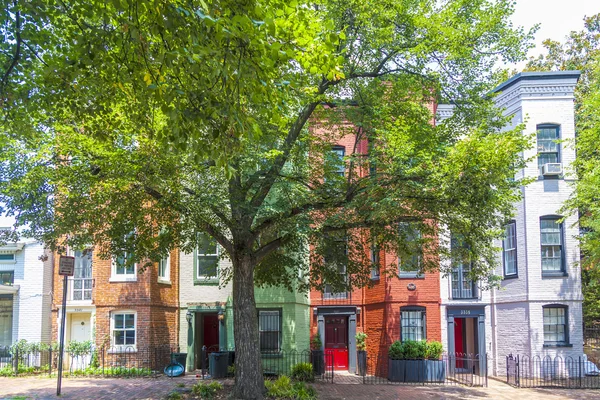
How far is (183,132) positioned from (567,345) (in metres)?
19.1

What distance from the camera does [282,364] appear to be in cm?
2205

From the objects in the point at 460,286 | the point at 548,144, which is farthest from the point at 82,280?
the point at 548,144

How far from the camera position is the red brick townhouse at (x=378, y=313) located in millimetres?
22750

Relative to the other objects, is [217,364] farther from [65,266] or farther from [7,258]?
[7,258]

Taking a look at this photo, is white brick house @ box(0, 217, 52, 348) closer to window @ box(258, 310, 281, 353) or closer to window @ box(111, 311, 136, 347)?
window @ box(111, 311, 136, 347)

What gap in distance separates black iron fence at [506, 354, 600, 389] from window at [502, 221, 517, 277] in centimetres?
331

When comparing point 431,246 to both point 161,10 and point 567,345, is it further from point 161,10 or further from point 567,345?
point 161,10

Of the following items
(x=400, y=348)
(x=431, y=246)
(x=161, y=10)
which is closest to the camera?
(x=161, y=10)

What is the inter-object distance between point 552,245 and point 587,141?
4315 millimetres

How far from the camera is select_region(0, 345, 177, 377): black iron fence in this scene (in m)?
21.2

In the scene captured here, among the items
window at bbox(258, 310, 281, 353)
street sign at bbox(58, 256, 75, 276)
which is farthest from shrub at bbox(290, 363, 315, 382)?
street sign at bbox(58, 256, 75, 276)

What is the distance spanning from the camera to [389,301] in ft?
74.9

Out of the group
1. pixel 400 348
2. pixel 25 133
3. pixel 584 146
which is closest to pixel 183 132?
pixel 25 133

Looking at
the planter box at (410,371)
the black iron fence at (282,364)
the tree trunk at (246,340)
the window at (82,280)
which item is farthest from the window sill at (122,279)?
the planter box at (410,371)
